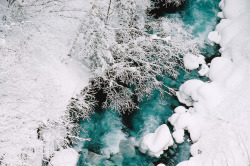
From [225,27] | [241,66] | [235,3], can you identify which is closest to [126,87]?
[241,66]

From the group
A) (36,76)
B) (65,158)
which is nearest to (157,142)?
(65,158)

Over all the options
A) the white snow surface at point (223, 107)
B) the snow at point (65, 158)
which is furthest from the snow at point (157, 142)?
the snow at point (65, 158)

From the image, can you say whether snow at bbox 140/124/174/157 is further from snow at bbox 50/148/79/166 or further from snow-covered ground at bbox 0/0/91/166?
snow-covered ground at bbox 0/0/91/166

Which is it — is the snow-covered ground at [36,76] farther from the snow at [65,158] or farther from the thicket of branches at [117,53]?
the thicket of branches at [117,53]

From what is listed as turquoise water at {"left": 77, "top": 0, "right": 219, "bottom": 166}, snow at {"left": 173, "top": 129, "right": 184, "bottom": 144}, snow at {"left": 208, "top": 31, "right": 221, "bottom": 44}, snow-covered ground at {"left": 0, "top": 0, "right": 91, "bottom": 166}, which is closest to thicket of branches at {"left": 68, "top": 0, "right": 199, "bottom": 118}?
turquoise water at {"left": 77, "top": 0, "right": 219, "bottom": 166}

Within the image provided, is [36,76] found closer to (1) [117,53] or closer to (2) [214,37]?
(1) [117,53]

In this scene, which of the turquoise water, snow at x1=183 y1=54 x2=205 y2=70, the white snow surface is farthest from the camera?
snow at x1=183 y1=54 x2=205 y2=70
